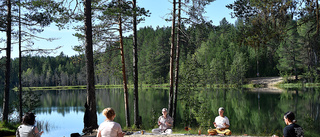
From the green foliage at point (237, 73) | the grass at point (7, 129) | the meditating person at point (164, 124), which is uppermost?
the green foliage at point (237, 73)

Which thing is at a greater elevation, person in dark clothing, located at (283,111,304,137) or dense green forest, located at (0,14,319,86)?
dense green forest, located at (0,14,319,86)

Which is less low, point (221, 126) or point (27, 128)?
point (27, 128)

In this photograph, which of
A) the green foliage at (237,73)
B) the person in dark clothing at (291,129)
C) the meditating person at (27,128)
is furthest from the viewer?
the green foliage at (237,73)

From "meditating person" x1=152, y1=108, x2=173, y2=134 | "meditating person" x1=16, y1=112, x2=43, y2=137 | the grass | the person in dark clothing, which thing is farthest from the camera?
the grass

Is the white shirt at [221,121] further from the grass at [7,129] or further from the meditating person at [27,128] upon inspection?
the grass at [7,129]

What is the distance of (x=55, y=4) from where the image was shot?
9281 mm

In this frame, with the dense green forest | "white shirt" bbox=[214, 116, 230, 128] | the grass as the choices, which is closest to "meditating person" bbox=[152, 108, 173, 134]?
"white shirt" bbox=[214, 116, 230, 128]

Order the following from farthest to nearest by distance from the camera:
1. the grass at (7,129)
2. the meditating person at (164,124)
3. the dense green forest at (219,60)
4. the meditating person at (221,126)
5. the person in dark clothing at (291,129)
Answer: the dense green forest at (219,60)
the grass at (7,129)
the meditating person at (164,124)
the meditating person at (221,126)
the person in dark clothing at (291,129)

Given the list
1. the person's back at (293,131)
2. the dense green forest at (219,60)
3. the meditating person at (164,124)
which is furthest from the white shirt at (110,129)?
the dense green forest at (219,60)

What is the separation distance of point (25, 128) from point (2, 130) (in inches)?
371

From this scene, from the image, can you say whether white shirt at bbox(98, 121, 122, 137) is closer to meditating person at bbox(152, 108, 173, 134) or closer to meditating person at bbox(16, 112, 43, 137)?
meditating person at bbox(16, 112, 43, 137)

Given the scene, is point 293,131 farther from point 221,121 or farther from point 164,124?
point 164,124

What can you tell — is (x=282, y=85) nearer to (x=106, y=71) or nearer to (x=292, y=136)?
(x=106, y=71)

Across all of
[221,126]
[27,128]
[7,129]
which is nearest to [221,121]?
[221,126]
